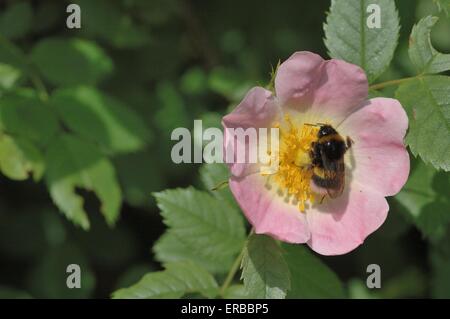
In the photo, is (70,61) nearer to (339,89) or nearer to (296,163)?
(296,163)

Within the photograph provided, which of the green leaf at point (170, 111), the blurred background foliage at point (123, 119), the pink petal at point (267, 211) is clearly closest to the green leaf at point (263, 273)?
the pink petal at point (267, 211)

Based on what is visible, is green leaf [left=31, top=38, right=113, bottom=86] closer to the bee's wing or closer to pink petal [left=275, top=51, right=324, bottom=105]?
pink petal [left=275, top=51, right=324, bottom=105]

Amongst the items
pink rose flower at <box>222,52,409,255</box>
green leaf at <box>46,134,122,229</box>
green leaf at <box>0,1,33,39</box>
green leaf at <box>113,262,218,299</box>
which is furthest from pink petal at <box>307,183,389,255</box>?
green leaf at <box>0,1,33,39</box>

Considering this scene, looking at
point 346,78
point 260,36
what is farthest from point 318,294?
point 260,36

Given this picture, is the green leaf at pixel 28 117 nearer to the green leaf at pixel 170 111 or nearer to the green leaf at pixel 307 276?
the green leaf at pixel 170 111

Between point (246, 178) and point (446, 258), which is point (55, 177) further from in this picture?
point (446, 258)

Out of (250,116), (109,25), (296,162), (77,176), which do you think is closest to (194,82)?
(109,25)
